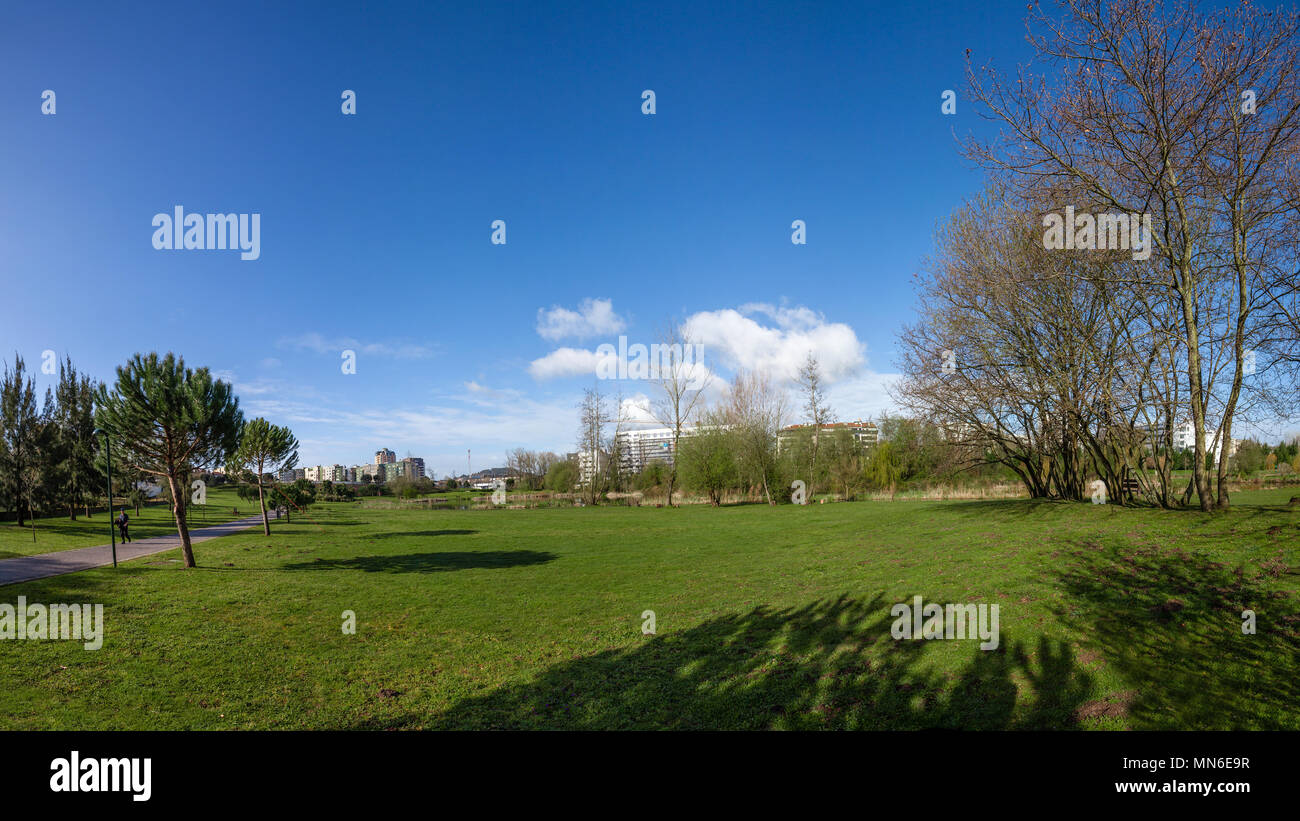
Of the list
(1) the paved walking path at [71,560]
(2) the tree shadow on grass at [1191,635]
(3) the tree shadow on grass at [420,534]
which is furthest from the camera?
(3) the tree shadow on grass at [420,534]

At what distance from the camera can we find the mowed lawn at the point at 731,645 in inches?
222

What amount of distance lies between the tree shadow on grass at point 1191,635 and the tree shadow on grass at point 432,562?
14.8 m

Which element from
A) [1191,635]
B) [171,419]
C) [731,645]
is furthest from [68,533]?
[1191,635]

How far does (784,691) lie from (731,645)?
213cm

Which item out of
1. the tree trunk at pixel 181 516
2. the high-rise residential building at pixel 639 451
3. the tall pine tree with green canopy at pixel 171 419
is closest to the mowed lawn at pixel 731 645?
the tree trunk at pixel 181 516

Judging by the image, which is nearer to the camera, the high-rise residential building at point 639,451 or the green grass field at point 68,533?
the green grass field at point 68,533

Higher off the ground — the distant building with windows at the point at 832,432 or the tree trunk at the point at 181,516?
the distant building with windows at the point at 832,432

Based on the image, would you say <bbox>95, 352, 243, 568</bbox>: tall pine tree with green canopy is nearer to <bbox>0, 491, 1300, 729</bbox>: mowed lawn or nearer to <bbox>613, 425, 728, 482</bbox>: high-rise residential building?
<bbox>0, 491, 1300, 729</bbox>: mowed lawn

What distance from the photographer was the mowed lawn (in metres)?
5.65

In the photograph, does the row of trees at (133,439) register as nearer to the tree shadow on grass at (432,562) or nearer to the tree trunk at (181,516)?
the tree trunk at (181,516)

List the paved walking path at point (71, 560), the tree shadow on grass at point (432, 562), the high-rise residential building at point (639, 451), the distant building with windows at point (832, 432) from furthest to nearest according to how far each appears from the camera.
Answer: the high-rise residential building at point (639, 451) → the distant building with windows at point (832, 432) → the tree shadow on grass at point (432, 562) → the paved walking path at point (71, 560)

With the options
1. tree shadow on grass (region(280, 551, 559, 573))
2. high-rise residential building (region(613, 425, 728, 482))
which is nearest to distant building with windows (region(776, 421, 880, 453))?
high-rise residential building (region(613, 425, 728, 482))

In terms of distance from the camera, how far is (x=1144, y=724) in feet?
15.7

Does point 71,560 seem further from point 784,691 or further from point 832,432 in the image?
point 832,432
